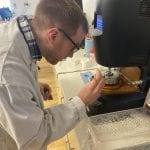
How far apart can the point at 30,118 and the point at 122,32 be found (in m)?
0.52

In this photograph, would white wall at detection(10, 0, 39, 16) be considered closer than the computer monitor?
No

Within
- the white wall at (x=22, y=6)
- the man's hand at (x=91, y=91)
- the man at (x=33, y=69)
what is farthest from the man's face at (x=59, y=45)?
the white wall at (x=22, y=6)

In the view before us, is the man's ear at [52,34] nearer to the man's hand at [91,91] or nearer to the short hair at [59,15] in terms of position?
the short hair at [59,15]

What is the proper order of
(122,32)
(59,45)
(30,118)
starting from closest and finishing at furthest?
(30,118) < (59,45) < (122,32)

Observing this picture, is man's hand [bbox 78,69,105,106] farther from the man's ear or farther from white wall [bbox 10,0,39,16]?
white wall [bbox 10,0,39,16]

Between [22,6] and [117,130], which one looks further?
[22,6]

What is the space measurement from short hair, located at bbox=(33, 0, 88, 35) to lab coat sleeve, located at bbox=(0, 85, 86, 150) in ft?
0.82

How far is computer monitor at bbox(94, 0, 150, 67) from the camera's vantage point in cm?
93

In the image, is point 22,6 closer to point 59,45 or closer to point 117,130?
point 59,45

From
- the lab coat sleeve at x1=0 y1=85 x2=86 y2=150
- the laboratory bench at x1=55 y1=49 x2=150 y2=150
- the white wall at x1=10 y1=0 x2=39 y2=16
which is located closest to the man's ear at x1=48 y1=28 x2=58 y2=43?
the lab coat sleeve at x1=0 y1=85 x2=86 y2=150

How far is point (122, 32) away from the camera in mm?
968

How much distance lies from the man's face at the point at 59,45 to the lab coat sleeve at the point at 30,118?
0.19 m

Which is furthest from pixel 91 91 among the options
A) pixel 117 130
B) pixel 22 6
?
pixel 22 6

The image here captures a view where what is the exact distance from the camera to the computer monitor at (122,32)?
929 millimetres
